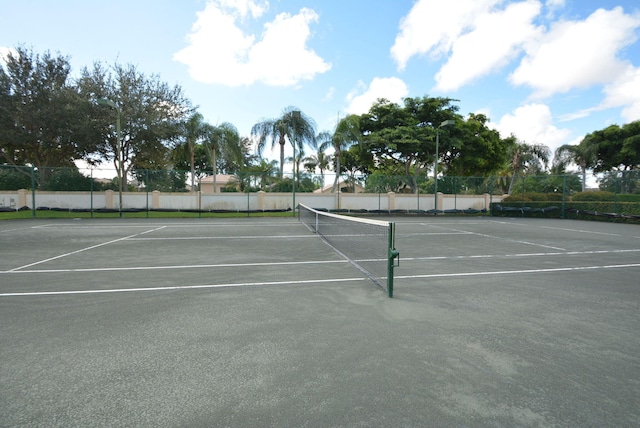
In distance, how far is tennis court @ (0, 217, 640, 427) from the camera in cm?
245

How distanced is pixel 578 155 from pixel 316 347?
182ft

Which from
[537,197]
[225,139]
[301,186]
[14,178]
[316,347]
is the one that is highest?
[225,139]

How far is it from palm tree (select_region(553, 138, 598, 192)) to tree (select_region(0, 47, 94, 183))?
181 feet

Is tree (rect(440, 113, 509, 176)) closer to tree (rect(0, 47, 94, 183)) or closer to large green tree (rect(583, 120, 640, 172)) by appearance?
large green tree (rect(583, 120, 640, 172))

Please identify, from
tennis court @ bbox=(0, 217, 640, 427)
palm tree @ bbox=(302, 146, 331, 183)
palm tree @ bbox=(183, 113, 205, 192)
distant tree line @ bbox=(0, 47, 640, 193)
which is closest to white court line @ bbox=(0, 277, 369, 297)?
tennis court @ bbox=(0, 217, 640, 427)

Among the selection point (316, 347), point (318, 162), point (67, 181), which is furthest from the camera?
point (318, 162)

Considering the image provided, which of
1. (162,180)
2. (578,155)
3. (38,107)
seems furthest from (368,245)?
(578,155)

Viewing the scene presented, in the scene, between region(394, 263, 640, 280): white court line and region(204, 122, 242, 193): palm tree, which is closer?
region(394, 263, 640, 280): white court line

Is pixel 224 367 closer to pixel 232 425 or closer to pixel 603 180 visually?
pixel 232 425

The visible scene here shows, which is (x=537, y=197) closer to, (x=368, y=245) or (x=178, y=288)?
(x=368, y=245)

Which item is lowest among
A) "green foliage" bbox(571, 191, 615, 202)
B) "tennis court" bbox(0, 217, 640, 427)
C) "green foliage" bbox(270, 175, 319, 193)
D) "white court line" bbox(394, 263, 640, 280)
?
"tennis court" bbox(0, 217, 640, 427)

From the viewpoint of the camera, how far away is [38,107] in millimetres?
28547

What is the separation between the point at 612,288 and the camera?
5.82 metres

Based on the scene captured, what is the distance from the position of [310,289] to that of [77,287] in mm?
3884
